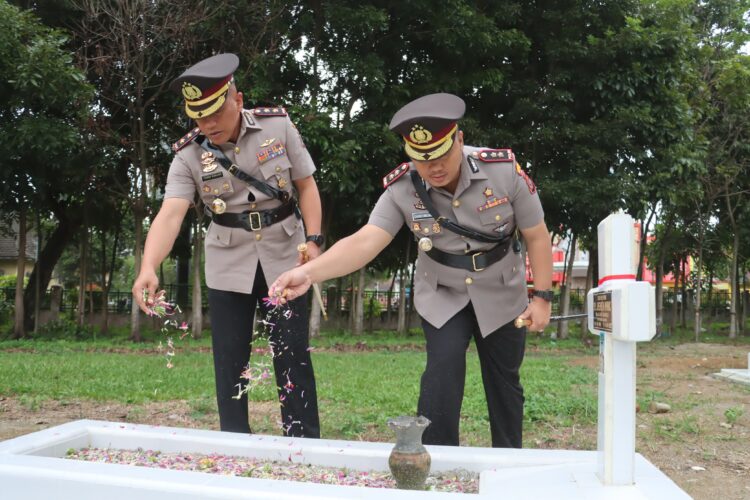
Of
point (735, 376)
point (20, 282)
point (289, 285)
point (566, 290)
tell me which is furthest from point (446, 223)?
point (20, 282)

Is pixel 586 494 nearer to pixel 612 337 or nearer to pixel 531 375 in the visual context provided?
pixel 612 337

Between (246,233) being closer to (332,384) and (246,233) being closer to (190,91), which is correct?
(190,91)

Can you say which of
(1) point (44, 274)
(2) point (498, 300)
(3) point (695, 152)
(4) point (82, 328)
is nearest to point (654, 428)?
(2) point (498, 300)

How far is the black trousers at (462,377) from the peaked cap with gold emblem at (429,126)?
0.81 meters

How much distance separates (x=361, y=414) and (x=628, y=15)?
11.2 metres

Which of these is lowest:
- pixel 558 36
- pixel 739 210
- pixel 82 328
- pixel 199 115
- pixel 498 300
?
pixel 82 328

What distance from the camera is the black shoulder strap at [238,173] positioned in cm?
355

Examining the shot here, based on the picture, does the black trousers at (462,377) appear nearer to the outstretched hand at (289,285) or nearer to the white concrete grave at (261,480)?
the white concrete grave at (261,480)

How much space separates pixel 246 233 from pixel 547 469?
6.15ft

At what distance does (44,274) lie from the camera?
1670cm

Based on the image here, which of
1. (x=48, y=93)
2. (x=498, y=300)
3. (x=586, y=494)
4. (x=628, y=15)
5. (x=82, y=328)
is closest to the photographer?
(x=586, y=494)

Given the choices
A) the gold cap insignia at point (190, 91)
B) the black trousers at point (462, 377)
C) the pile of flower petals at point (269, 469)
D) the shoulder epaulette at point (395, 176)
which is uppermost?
the gold cap insignia at point (190, 91)

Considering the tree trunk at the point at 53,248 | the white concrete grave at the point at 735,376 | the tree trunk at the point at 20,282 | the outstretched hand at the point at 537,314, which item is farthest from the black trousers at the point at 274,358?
the tree trunk at the point at 53,248

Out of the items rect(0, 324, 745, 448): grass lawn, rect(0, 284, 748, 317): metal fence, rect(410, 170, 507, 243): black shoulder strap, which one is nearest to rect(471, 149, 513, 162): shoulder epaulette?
rect(410, 170, 507, 243): black shoulder strap
